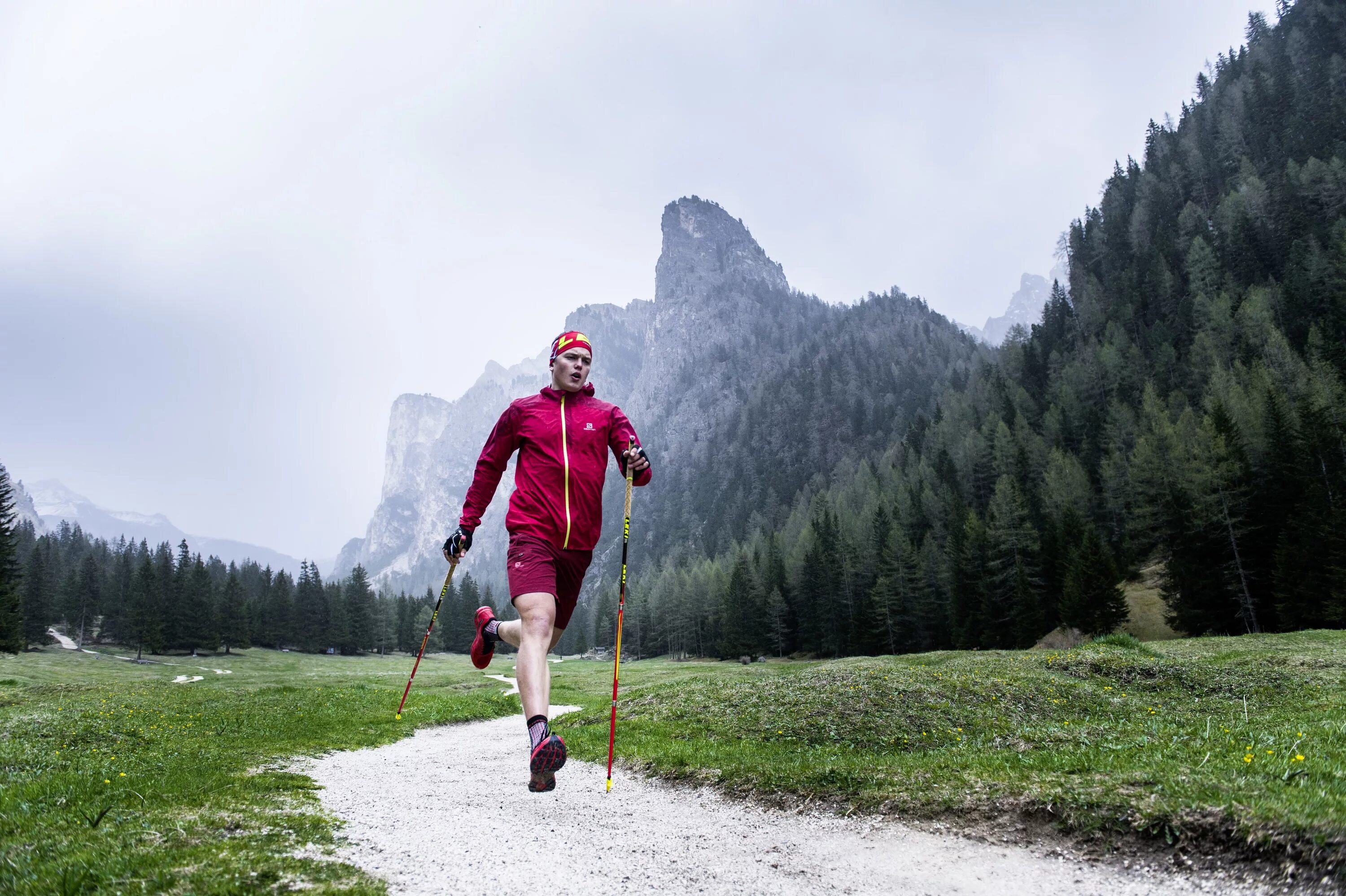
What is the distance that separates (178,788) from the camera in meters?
7.28

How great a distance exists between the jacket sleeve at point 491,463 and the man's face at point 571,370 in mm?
683

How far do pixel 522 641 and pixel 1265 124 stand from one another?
7218 inches

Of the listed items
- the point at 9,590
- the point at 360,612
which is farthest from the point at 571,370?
the point at 360,612

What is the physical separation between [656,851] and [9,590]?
74529 mm

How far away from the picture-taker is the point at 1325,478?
52.7 meters

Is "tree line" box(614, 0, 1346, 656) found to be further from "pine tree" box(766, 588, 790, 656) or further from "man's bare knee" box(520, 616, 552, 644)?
"man's bare knee" box(520, 616, 552, 644)

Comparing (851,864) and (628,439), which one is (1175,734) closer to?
(851,864)

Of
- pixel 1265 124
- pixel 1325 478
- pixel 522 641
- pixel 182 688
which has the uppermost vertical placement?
pixel 1265 124

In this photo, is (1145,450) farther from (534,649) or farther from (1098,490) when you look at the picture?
(534,649)

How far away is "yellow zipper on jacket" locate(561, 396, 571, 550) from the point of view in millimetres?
7289

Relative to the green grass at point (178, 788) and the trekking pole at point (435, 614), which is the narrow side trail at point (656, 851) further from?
the trekking pole at point (435, 614)

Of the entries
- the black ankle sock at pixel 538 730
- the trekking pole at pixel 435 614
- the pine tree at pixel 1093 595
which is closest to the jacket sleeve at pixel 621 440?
the trekking pole at pixel 435 614

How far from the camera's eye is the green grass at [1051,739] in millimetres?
5324

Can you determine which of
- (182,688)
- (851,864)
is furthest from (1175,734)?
(182,688)
